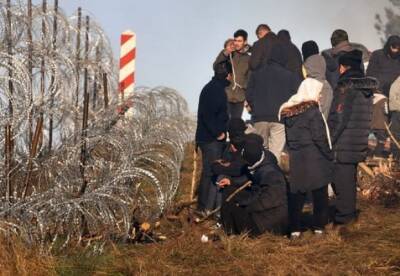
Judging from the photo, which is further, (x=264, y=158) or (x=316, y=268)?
(x=264, y=158)

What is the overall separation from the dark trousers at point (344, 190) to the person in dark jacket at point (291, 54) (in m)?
2.34

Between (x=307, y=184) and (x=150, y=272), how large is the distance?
2.34m

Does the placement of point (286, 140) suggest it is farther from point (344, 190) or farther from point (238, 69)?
point (238, 69)

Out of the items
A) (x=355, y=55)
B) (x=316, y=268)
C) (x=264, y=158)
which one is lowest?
(x=316, y=268)

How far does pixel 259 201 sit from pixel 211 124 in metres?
2.14

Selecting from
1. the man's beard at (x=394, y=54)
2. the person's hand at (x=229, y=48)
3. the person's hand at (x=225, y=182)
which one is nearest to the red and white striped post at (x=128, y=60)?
the person's hand at (x=229, y=48)

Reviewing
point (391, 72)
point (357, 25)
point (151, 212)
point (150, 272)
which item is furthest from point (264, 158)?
point (357, 25)

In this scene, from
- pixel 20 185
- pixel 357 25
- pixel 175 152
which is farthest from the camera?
pixel 357 25

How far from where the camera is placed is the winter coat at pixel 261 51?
1162 cm

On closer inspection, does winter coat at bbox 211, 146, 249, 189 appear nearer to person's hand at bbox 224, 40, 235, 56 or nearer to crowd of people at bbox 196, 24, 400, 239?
crowd of people at bbox 196, 24, 400, 239

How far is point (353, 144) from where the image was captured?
9.38 metres

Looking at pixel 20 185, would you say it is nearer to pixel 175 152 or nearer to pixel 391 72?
pixel 175 152

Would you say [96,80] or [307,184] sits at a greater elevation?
[96,80]

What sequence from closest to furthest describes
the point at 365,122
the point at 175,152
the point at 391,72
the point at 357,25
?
the point at 365,122
the point at 175,152
the point at 391,72
the point at 357,25
